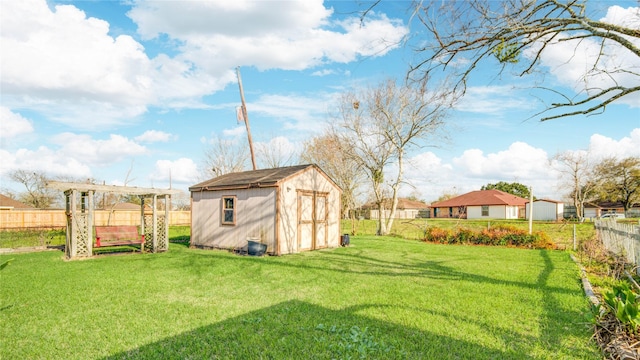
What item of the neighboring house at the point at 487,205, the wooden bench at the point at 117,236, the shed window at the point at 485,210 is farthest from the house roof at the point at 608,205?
the wooden bench at the point at 117,236

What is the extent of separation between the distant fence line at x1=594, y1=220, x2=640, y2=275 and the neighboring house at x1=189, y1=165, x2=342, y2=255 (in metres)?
9.39

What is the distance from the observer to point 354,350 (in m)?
3.97

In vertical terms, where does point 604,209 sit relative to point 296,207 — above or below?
below

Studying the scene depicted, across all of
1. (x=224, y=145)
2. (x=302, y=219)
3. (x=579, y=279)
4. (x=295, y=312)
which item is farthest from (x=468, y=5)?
(x=224, y=145)

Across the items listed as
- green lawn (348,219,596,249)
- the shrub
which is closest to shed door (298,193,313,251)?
the shrub

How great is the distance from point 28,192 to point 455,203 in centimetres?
5804

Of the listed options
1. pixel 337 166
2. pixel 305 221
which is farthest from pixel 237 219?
pixel 337 166

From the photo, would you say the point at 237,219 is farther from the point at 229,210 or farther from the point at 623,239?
the point at 623,239

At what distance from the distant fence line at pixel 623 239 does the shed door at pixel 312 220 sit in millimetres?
9461

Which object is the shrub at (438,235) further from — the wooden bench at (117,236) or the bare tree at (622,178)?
the bare tree at (622,178)

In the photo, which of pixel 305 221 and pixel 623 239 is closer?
pixel 623 239

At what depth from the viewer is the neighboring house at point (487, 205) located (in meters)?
46.9

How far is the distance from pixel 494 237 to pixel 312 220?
359 inches

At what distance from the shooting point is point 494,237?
16.8 meters
